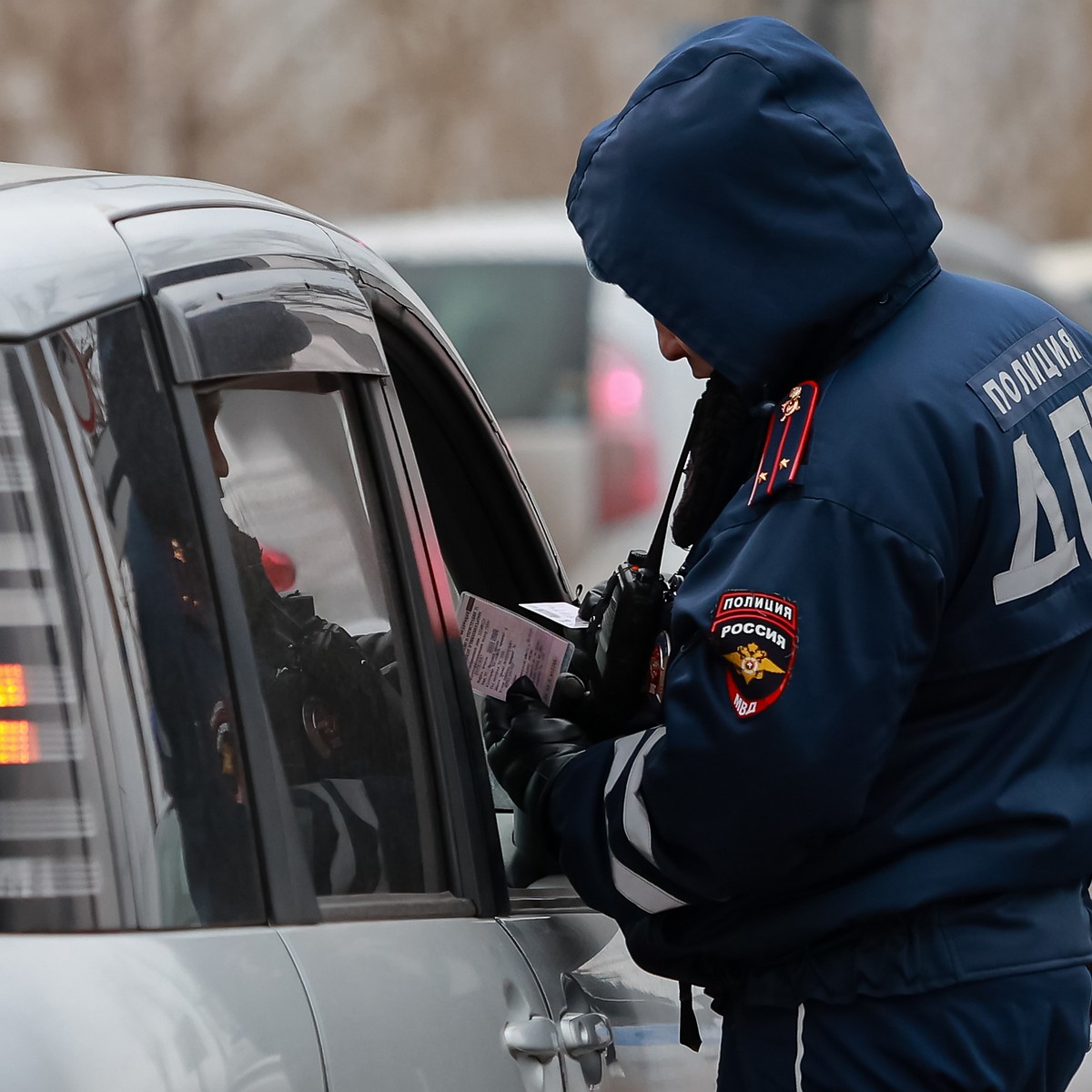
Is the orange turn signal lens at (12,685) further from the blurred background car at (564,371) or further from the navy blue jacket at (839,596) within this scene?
the blurred background car at (564,371)

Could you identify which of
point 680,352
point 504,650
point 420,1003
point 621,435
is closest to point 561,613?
point 504,650

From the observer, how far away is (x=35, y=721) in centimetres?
136

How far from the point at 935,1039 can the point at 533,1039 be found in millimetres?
402

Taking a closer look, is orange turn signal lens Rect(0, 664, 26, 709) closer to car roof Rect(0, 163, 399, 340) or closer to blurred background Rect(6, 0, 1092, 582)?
car roof Rect(0, 163, 399, 340)

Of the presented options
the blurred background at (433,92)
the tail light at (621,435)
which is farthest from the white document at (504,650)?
the blurred background at (433,92)

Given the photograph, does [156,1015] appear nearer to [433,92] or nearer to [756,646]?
[756,646]

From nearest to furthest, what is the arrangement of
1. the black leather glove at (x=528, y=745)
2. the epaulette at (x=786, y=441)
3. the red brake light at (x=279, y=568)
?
1. the red brake light at (x=279, y=568)
2. the epaulette at (x=786, y=441)
3. the black leather glove at (x=528, y=745)

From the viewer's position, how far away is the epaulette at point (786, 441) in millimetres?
1828

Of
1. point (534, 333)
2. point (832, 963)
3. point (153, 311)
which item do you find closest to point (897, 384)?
point (832, 963)

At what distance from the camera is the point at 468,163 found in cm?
2173

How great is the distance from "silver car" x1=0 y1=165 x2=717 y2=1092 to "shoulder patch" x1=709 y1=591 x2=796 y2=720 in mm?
329

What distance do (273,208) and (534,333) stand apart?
182 inches

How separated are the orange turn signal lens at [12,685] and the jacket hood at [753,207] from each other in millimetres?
823

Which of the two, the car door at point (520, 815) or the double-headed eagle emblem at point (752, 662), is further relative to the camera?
the car door at point (520, 815)
